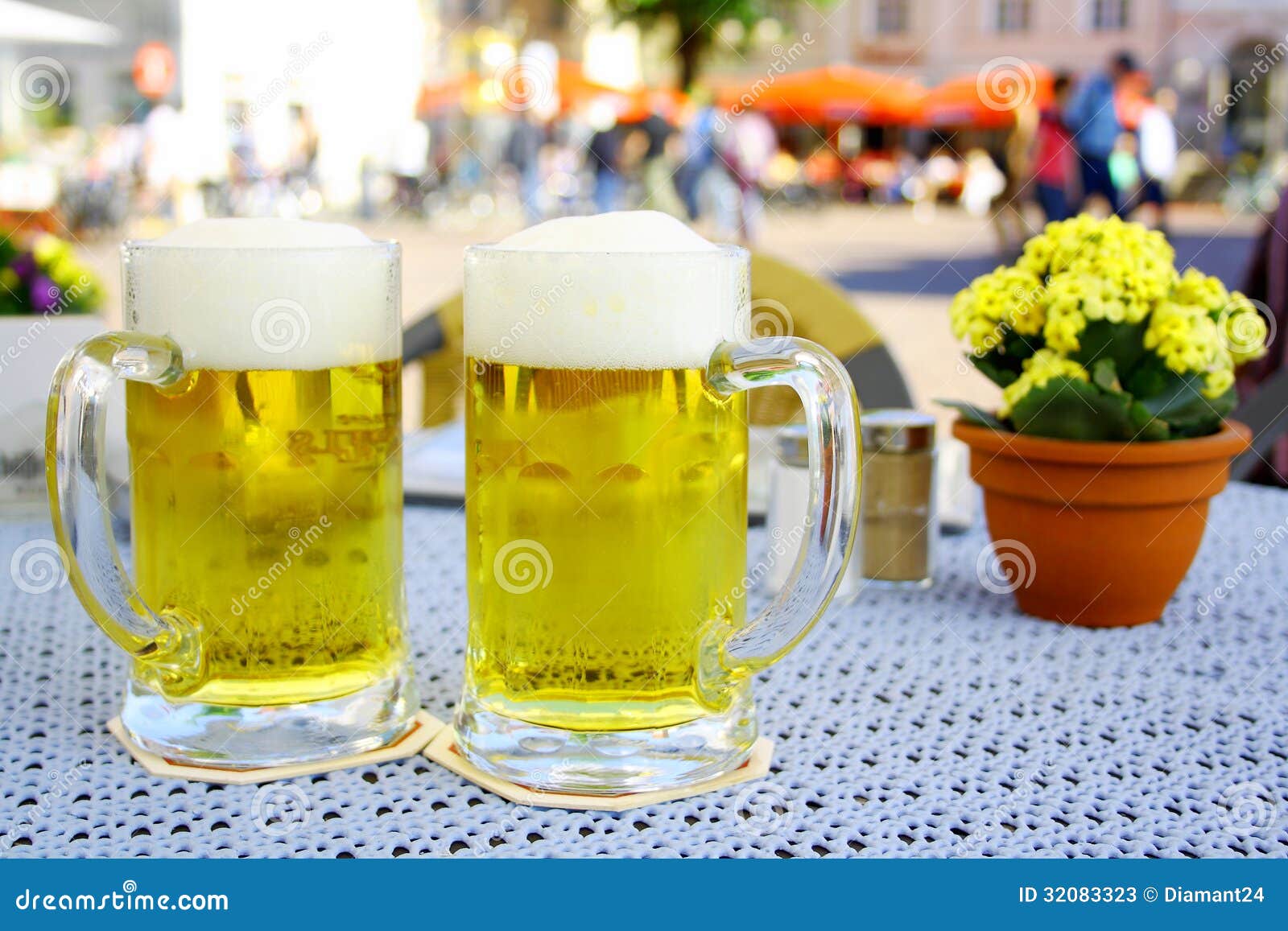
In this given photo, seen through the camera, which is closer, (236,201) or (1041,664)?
(1041,664)

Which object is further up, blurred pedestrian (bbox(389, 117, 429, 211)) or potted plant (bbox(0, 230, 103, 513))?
blurred pedestrian (bbox(389, 117, 429, 211))

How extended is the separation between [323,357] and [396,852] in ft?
1.04

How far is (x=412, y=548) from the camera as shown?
1459mm

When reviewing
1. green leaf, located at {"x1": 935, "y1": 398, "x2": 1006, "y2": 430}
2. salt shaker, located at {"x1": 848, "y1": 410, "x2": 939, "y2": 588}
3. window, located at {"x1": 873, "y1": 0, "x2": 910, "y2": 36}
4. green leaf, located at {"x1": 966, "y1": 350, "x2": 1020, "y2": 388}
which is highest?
window, located at {"x1": 873, "y1": 0, "x2": 910, "y2": 36}

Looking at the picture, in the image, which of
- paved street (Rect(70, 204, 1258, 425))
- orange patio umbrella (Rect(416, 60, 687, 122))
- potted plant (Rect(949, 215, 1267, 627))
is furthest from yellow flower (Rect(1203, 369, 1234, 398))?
orange patio umbrella (Rect(416, 60, 687, 122))

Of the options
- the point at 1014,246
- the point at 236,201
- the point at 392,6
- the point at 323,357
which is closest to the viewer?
the point at 323,357

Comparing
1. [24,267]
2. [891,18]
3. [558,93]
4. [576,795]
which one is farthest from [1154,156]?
[891,18]

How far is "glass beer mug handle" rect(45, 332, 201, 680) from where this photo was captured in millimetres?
793

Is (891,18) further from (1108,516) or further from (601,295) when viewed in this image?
(601,295)

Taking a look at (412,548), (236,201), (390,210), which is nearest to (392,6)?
(390,210)

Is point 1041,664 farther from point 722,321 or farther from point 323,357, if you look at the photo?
point 323,357

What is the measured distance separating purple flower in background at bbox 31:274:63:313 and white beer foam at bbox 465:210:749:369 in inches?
79.5

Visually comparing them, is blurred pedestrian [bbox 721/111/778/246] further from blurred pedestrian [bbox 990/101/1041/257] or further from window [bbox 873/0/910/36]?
window [bbox 873/0/910/36]

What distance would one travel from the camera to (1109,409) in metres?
1.21
